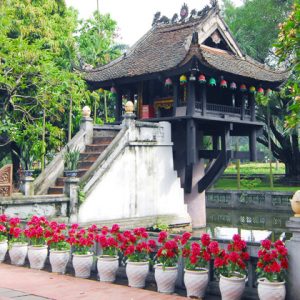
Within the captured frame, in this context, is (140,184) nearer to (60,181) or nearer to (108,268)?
(60,181)

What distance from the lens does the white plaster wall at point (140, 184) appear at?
14789 millimetres

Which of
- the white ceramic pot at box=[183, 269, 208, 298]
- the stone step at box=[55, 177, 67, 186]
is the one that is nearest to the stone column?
the stone step at box=[55, 177, 67, 186]

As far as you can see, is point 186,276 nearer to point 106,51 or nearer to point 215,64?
point 215,64

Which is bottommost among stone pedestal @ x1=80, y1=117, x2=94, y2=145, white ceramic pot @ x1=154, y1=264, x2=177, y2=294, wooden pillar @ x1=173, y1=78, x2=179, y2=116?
white ceramic pot @ x1=154, y1=264, x2=177, y2=294

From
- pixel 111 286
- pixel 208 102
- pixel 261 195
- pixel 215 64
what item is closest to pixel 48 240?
pixel 111 286

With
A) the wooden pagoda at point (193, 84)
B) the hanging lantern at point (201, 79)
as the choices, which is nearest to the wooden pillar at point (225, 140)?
the wooden pagoda at point (193, 84)

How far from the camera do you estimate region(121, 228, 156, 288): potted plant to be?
7785 millimetres

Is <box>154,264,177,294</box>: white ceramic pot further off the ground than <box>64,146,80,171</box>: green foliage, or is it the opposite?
<box>64,146,80,171</box>: green foliage

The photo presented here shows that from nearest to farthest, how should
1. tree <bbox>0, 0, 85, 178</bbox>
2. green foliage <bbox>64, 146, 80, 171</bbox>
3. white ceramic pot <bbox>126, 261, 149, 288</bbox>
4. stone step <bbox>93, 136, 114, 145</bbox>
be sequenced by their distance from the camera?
white ceramic pot <bbox>126, 261, 149, 288</bbox>
green foliage <bbox>64, 146, 80, 171</bbox>
stone step <bbox>93, 136, 114, 145</bbox>
tree <bbox>0, 0, 85, 178</bbox>

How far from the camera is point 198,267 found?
7.30 metres

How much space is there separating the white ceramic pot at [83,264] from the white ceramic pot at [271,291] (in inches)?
134

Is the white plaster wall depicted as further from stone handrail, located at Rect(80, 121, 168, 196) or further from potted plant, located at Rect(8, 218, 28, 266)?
potted plant, located at Rect(8, 218, 28, 266)

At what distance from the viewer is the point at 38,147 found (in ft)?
70.6

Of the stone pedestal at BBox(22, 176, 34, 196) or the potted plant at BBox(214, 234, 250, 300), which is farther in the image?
the stone pedestal at BBox(22, 176, 34, 196)
